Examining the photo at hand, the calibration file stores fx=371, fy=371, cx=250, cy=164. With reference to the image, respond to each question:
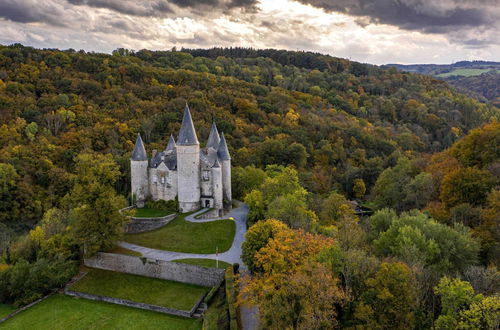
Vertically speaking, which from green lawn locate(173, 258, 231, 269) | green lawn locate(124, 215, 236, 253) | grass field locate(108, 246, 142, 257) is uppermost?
green lawn locate(124, 215, 236, 253)

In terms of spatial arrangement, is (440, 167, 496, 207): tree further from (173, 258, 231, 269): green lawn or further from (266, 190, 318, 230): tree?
(173, 258, 231, 269): green lawn

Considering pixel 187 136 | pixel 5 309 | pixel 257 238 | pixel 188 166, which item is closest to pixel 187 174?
pixel 188 166

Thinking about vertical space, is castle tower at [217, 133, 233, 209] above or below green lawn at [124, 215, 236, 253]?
above

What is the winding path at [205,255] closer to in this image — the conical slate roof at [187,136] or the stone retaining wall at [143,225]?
the stone retaining wall at [143,225]

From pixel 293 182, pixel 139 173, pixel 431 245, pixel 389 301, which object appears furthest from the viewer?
pixel 139 173

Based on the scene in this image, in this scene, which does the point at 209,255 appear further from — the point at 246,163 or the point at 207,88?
the point at 207,88

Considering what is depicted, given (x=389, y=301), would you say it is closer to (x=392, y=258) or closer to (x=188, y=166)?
(x=392, y=258)

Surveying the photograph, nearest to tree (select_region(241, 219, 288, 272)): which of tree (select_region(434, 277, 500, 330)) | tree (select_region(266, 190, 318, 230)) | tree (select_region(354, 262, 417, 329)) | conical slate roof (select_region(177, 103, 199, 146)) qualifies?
tree (select_region(266, 190, 318, 230))
